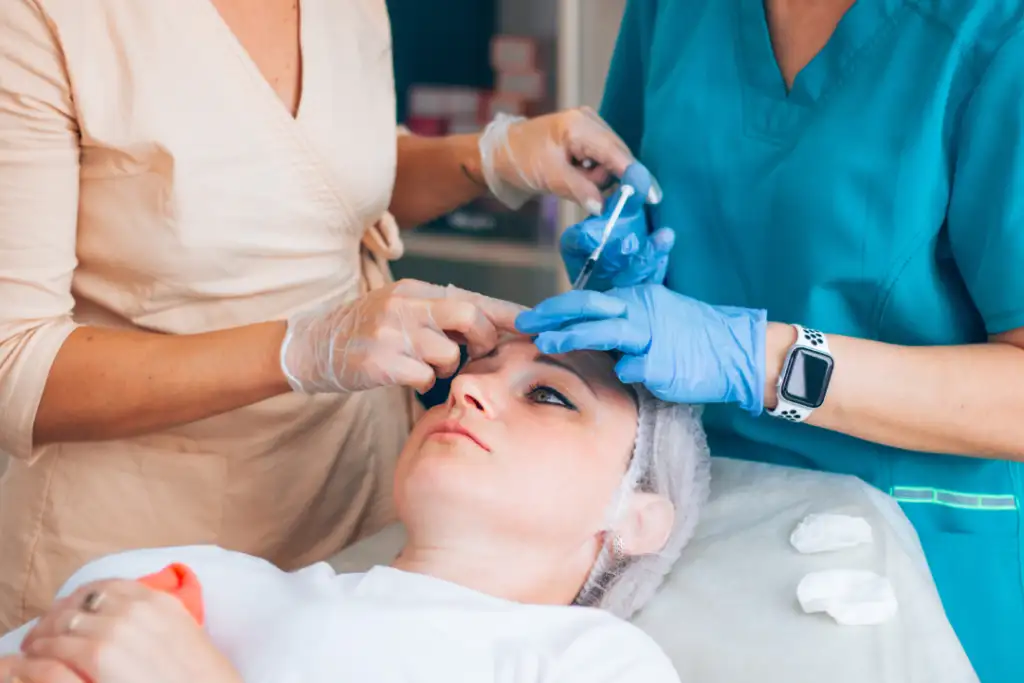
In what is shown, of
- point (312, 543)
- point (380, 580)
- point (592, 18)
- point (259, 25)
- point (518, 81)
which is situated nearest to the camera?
point (380, 580)

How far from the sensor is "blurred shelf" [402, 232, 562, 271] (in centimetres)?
273

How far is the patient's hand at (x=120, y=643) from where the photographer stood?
838 mm

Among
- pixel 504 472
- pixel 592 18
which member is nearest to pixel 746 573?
pixel 504 472

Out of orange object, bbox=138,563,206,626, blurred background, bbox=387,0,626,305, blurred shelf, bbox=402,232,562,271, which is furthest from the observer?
blurred shelf, bbox=402,232,562,271

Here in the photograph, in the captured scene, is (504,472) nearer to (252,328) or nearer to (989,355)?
(252,328)

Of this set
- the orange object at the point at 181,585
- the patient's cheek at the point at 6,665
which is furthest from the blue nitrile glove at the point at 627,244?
the patient's cheek at the point at 6,665

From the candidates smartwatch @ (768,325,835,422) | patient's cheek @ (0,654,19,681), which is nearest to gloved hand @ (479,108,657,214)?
smartwatch @ (768,325,835,422)

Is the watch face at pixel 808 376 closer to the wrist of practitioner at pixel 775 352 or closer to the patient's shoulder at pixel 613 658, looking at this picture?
the wrist of practitioner at pixel 775 352

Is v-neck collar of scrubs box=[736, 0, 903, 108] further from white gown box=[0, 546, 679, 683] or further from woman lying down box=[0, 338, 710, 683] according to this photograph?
white gown box=[0, 546, 679, 683]

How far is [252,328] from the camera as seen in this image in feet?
4.12

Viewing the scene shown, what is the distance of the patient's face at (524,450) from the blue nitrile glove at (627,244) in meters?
0.13

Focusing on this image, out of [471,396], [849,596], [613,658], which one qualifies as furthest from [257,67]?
[849,596]

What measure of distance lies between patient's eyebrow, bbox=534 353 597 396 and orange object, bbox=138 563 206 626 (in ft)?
1.66

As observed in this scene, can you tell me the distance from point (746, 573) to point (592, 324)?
1.31 ft
